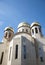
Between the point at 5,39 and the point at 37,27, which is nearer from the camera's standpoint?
the point at 37,27

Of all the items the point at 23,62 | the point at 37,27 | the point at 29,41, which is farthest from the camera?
the point at 37,27

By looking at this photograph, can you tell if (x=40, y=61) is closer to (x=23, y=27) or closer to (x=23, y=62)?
(x=23, y=62)

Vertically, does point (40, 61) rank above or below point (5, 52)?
below

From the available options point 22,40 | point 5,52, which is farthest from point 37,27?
point 5,52

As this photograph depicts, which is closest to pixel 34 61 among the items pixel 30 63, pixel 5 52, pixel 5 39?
pixel 30 63

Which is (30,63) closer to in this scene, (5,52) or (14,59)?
(14,59)

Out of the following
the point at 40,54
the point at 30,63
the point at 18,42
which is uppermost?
the point at 18,42

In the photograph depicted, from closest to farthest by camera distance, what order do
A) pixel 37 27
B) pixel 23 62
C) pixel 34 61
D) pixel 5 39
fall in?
pixel 23 62
pixel 34 61
pixel 37 27
pixel 5 39

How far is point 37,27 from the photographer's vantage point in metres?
25.7

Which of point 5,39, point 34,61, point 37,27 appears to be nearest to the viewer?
point 34,61

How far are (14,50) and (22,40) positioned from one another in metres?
2.07

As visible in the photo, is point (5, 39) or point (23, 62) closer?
point (23, 62)

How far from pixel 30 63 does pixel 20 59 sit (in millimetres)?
1675

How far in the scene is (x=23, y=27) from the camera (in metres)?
29.0
